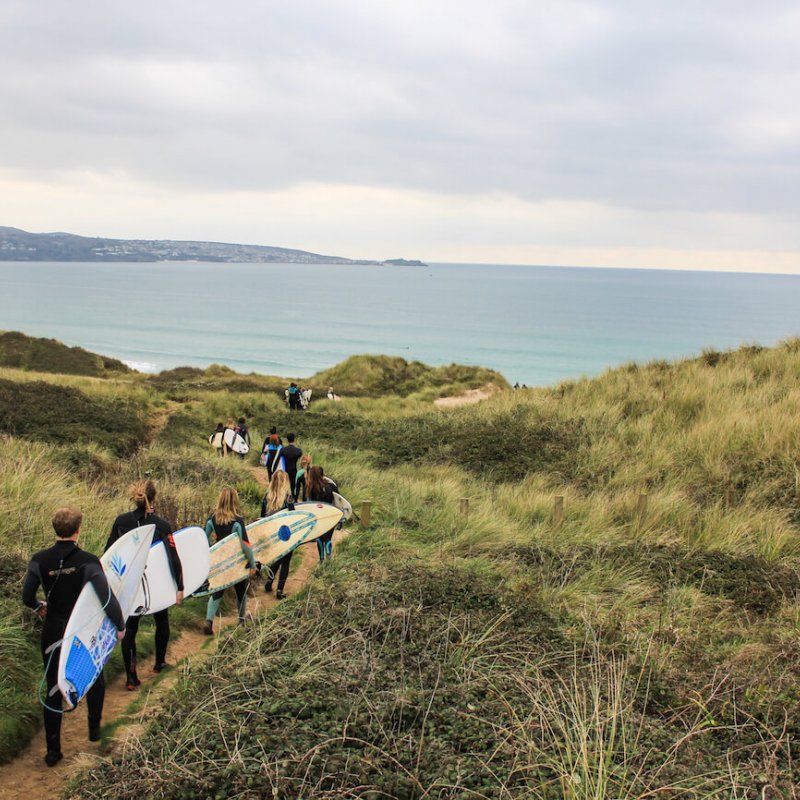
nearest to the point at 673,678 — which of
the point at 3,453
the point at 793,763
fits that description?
the point at 793,763

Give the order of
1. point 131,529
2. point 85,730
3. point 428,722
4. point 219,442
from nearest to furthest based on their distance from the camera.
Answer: point 428,722 → point 85,730 → point 131,529 → point 219,442

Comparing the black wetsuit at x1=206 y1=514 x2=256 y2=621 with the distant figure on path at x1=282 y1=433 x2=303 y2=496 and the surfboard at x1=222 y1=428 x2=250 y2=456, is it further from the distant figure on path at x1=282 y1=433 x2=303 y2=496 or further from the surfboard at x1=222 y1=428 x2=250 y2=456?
the surfboard at x1=222 y1=428 x2=250 y2=456

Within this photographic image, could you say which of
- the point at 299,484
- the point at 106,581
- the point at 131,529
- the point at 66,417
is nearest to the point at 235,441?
the point at 66,417

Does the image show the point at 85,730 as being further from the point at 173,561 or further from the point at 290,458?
the point at 290,458

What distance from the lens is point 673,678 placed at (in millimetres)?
5418

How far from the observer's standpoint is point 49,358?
43.1 metres

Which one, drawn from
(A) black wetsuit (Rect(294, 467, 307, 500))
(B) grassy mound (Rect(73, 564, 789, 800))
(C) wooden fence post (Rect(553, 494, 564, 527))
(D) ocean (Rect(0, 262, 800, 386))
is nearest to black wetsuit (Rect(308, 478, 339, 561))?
(A) black wetsuit (Rect(294, 467, 307, 500))

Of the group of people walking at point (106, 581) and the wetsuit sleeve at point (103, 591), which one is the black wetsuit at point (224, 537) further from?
the wetsuit sleeve at point (103, 591)

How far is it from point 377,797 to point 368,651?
1.66 m

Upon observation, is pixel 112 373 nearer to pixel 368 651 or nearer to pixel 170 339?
pixel 368 651

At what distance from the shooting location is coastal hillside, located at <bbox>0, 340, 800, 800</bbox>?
4090 mm

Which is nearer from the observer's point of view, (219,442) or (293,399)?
(219,442)

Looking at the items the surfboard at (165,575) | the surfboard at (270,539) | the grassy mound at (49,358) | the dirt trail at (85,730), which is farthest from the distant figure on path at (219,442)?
the grassy mound at (49,358)

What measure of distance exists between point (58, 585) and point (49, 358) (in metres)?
A: 43.4
